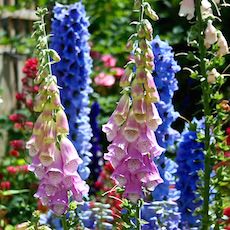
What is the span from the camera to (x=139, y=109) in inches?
95.5

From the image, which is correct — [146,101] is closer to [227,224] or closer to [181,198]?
[227,224]

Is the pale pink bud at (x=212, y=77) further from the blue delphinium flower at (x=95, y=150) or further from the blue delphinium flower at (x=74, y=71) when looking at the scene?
the blue delphinium flower at (x=95, y=150)

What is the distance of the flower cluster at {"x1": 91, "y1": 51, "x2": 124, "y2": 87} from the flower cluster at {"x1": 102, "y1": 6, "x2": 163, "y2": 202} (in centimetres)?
407

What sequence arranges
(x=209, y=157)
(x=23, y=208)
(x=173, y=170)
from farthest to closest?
(x=23, y=208) < (x=173, y=170) < (x=209, y=157)

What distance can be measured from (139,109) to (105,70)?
4431mm

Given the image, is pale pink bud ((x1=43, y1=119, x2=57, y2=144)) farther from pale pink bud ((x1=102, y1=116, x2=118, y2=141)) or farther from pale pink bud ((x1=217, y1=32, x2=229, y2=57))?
pale pink bud ((x1=217, y1=32, x2=229, y2=57))

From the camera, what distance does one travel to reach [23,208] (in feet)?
14.0

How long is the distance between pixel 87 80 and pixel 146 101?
6.03ft

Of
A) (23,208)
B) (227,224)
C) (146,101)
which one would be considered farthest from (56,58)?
(23,208)

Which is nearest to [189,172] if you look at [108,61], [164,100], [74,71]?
[164,100]

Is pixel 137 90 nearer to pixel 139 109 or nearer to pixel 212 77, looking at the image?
pixel 139 109

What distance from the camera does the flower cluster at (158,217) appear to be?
3.53 metres

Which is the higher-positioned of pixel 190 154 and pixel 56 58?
pixel 56 58

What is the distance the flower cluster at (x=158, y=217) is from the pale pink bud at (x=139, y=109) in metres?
1.13
